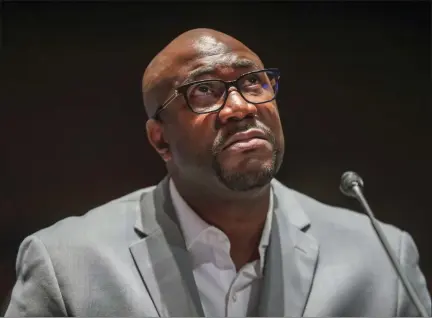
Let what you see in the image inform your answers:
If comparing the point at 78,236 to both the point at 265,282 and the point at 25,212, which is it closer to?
the point at 25,212

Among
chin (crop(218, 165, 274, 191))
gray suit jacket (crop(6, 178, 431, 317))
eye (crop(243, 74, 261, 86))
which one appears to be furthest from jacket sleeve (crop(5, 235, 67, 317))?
eye (crop(243, 74, 261, 86))

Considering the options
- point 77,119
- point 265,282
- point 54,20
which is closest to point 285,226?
point 265,282

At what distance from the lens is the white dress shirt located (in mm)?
1296

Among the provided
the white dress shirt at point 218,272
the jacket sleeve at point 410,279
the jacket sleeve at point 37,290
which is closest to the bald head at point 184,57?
the white dress shirt at point 218,272

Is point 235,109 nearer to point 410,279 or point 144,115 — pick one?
point 144,115

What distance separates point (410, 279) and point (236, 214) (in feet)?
1.27

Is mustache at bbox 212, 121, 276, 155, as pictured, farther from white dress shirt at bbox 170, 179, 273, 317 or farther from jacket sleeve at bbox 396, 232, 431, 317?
jacket sleeve at bbox 396, 232, 431, 317

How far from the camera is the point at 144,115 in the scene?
4.59 feet

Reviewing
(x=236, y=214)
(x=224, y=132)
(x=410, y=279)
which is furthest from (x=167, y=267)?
(x=410, y=279)

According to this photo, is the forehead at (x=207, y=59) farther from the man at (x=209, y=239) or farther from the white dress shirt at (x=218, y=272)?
the white dress shirt at (x=218, y=272)

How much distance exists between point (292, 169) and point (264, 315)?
1.21ft

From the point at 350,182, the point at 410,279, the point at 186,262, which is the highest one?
the point at 350,182

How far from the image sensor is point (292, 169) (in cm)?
149

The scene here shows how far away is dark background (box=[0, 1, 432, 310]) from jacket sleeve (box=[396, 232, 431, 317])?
94 mm
